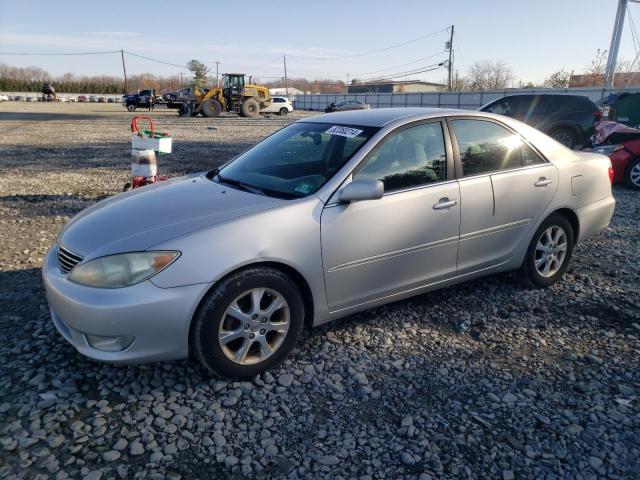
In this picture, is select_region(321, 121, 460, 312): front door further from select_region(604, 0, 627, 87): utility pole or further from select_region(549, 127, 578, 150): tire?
select_region(604, 0, 627, 87): utility pole

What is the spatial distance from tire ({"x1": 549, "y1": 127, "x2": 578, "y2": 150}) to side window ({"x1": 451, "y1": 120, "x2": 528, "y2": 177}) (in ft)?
27.4

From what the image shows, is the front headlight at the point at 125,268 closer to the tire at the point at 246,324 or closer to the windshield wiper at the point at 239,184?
the tire at the point at 246,324

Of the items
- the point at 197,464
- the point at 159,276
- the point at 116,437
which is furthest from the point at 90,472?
the point at 159,276

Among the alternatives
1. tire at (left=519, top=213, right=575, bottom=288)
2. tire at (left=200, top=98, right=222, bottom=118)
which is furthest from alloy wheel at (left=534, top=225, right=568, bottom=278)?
tire at (left=200, top=98, right=222, bottom=118)

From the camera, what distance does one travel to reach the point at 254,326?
8.95ft

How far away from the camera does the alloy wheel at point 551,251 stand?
13.2 ft

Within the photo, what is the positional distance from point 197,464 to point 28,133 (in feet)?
63.5

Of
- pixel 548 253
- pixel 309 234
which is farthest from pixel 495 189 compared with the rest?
pixel 309 234

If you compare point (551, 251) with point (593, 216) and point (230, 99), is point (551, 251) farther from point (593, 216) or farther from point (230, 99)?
point (230, 99)

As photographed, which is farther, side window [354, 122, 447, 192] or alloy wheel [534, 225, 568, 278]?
alloy wheel [534, 225, 568, 278]

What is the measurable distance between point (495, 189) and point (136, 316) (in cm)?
269

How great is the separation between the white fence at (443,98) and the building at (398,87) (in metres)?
26.0

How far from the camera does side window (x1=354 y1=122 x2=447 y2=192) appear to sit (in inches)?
124

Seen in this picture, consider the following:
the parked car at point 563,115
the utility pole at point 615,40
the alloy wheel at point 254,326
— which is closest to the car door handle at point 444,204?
the alloy wheel at point 254,326
